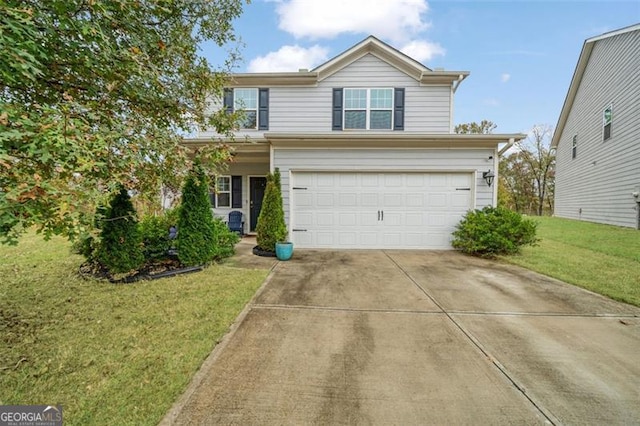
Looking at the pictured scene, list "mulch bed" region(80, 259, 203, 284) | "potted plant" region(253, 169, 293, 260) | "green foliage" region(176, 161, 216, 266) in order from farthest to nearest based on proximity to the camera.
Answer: "potted plant" region(253, 169, 293, 260)
"green foliage" region(176, 161, 216, 266)
"mulch bed" region(80, 259, 203, 284)

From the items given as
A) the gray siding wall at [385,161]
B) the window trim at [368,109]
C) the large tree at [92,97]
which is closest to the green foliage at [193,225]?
the large tree at [92,97]

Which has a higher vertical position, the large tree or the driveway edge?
the large tree

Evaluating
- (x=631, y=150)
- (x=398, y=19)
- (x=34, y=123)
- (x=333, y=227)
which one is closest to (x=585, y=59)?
(x=631, y=150)

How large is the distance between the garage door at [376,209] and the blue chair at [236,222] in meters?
3.07

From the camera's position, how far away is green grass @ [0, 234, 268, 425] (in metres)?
1.98

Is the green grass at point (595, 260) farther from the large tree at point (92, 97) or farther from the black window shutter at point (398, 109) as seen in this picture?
the large tree at point (92, 97)

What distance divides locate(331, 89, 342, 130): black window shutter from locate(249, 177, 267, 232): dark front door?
10.4ft

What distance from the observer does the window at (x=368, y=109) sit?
923 centimetres

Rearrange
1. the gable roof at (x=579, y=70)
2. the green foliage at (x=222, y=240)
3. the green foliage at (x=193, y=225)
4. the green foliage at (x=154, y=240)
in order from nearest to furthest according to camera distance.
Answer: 1. the green foliage at (x=193, y=225)
2. the green foliage at (x=154, y=240)
3. the green foliage at (x=222, y=240)
4. the gable roof at (x=579, y=70)

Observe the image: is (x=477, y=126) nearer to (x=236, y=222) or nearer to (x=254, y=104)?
(x=254, y=104)

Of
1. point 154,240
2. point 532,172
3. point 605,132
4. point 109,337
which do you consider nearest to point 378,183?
point 154,240

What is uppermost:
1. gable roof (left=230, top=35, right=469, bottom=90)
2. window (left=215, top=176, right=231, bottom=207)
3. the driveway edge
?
gable roof (left=230, top=35, right=469, bottom=90)

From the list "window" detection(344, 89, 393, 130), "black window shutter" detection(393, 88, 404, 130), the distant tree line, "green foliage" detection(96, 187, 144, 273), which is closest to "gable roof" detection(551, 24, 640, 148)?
"black window shutter" detection(393, 88, 404, 130)

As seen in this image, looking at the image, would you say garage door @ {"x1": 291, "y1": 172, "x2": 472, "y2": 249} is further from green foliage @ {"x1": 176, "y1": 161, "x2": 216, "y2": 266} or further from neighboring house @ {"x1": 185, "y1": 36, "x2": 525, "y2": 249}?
green foliage @ {"x1": 176, "y1": 161, "x2": 216, "y2": 266}
